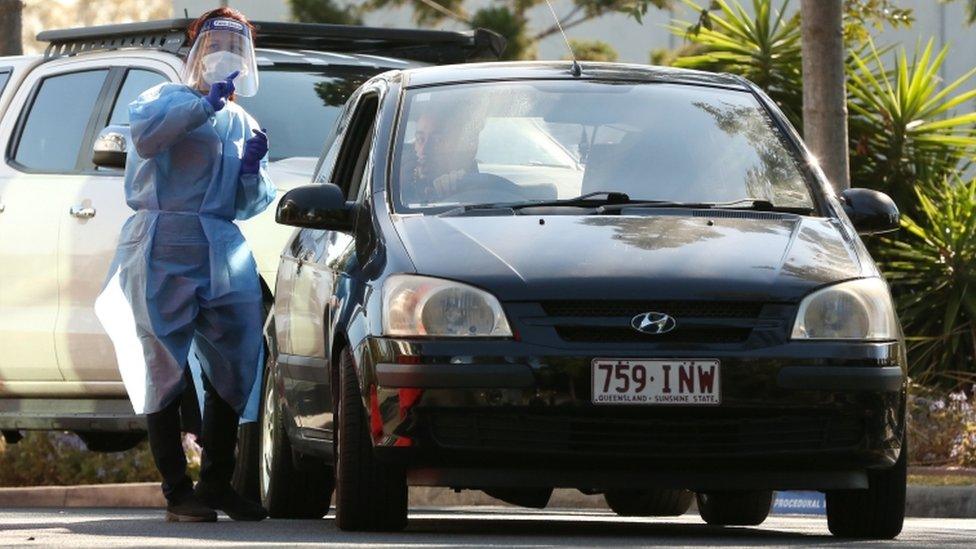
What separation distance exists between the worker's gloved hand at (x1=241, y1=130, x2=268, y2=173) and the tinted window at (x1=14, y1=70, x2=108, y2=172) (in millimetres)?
2925

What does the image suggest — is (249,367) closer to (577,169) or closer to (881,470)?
(577,169)

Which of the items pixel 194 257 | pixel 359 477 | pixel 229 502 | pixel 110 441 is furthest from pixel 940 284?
pixel 359 477

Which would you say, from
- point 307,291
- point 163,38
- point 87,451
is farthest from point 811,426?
point 87,451

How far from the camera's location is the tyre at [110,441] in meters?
12.3

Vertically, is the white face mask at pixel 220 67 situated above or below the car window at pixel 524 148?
above

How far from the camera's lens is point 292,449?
884 centimetres

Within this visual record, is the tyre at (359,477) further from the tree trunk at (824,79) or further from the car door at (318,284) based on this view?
the tree trunk at (824,79)

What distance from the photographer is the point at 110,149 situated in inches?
397

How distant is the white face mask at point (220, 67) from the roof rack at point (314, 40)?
2.38 metres

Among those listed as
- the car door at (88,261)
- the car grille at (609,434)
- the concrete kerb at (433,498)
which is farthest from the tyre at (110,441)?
the car grille at (609,434)

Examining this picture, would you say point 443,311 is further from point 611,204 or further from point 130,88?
point 130,88

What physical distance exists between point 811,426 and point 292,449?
2323 millimetres

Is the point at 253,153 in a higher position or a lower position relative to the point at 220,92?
lower

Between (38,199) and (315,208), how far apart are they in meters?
3.73
